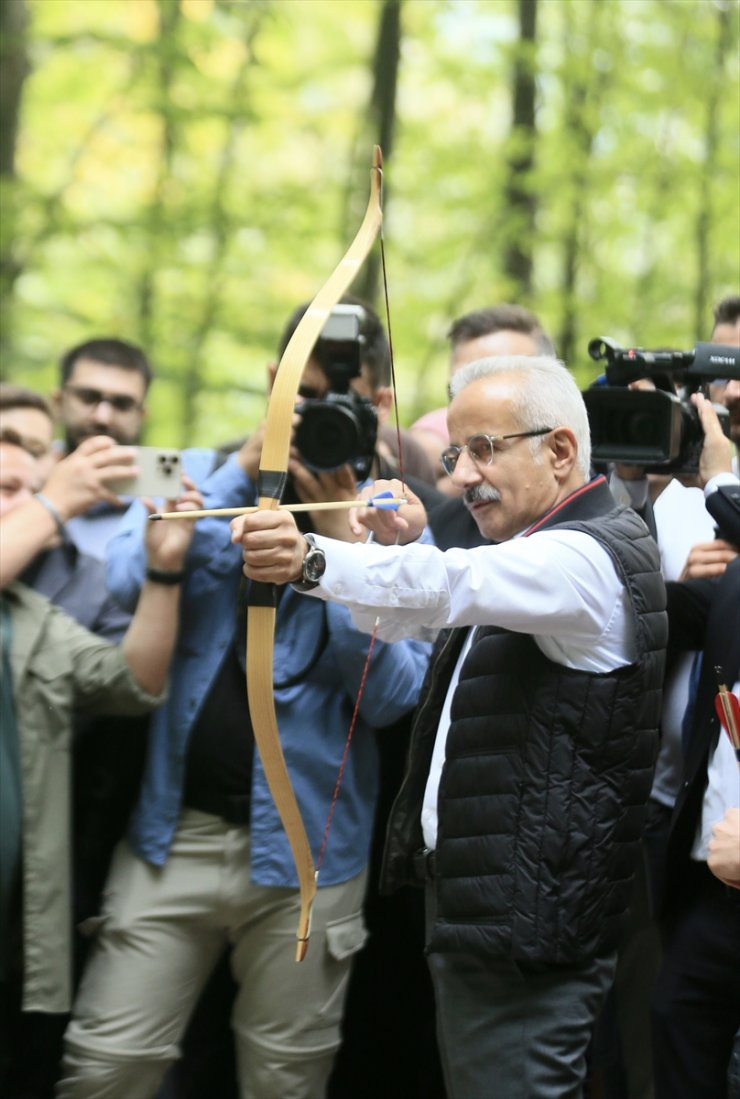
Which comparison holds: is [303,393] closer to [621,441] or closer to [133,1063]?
[621,441]

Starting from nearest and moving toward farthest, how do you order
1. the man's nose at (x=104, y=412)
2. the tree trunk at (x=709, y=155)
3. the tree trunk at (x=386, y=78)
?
the man's nose at (x=104, y=412), the tree trunk at (x=386, y=78), the tree trunk at (x=709, y=155)

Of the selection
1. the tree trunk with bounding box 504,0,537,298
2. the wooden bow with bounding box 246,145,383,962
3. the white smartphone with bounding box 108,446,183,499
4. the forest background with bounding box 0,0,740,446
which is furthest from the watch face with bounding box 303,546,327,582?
the tree trunk with bounding box 504,0,537,298

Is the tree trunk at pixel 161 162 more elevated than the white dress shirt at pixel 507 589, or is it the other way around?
the tree trunk at pixel 161 162

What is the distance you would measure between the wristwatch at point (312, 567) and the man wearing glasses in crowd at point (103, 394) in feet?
6.39

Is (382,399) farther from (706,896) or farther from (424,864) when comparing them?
(706,896)

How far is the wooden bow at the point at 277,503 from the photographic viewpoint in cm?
197

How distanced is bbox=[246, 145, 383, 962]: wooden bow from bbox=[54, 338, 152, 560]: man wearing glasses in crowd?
164 centimetres

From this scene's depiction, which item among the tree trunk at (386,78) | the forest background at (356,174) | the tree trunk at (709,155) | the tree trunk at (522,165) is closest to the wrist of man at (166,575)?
the forest background at (356,174)

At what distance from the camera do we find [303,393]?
2.60m

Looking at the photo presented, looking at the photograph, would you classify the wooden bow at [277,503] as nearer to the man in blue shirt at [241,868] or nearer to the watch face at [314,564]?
the watch face at [314,564]

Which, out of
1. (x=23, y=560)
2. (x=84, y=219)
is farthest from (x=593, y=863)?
(x=84, y=219)

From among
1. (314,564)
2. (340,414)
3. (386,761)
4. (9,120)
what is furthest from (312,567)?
(9,120)

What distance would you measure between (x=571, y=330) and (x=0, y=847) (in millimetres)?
7219

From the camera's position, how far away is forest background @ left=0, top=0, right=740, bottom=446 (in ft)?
27.1
